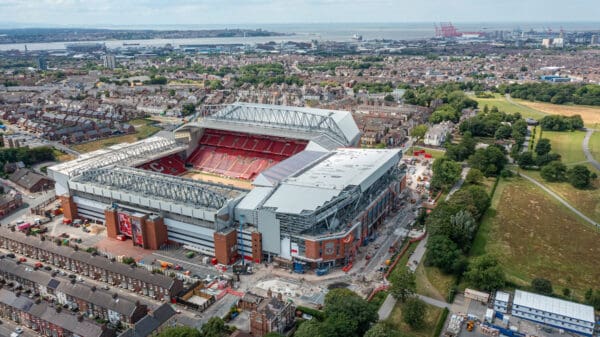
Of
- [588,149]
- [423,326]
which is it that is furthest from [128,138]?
[588,149]

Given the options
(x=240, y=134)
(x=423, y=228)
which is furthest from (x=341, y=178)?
(x=240, y=134)

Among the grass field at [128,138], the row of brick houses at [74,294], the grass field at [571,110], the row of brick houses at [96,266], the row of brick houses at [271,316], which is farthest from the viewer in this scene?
the grass field at [571,110]

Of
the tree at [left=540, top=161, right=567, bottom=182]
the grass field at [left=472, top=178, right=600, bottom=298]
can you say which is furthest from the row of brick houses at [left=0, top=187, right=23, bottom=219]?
the tree at [left=540, top=161, right=567, bottom=182]

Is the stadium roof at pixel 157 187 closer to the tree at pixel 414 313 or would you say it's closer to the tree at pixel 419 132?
the tree at pixel 414 313

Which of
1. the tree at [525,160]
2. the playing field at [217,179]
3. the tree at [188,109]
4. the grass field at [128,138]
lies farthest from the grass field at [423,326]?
the tree at [188,109]

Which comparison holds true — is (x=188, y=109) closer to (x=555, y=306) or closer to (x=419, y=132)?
(x=419, y=132)

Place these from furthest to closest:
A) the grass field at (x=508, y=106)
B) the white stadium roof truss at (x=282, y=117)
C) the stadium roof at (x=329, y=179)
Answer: the grass field at (x=508, y=106) → the white stadium roof truss at (x=282, y=117) → the stadium roof at (x=329, y=179)
